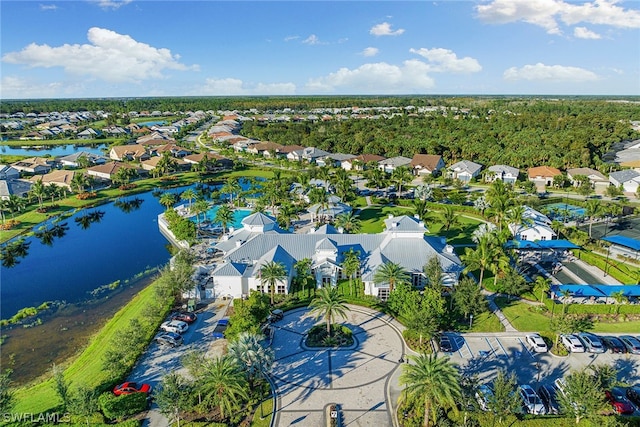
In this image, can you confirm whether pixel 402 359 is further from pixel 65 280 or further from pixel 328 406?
pixel 65 280

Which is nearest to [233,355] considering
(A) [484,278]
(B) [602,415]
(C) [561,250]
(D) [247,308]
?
(D) [247,308]

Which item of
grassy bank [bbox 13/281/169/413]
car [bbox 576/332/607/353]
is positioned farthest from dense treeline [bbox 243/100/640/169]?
grassy bank [bbox 13/281/169/413]

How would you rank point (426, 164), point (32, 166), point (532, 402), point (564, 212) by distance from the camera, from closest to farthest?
point (532, 402), point (564, 212), point (426, 164), point (32, 166)

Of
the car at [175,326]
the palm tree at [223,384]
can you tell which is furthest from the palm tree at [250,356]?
the car at [175,326]

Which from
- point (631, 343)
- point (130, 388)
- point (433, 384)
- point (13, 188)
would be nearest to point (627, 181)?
point (631, 343)

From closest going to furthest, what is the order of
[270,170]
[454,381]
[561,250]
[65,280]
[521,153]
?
[454,381], [65,280], [561,250], [521,153], [270,170]

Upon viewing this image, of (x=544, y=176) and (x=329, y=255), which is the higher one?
(x=544, y=176)

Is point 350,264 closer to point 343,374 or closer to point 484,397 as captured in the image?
point 343,374
